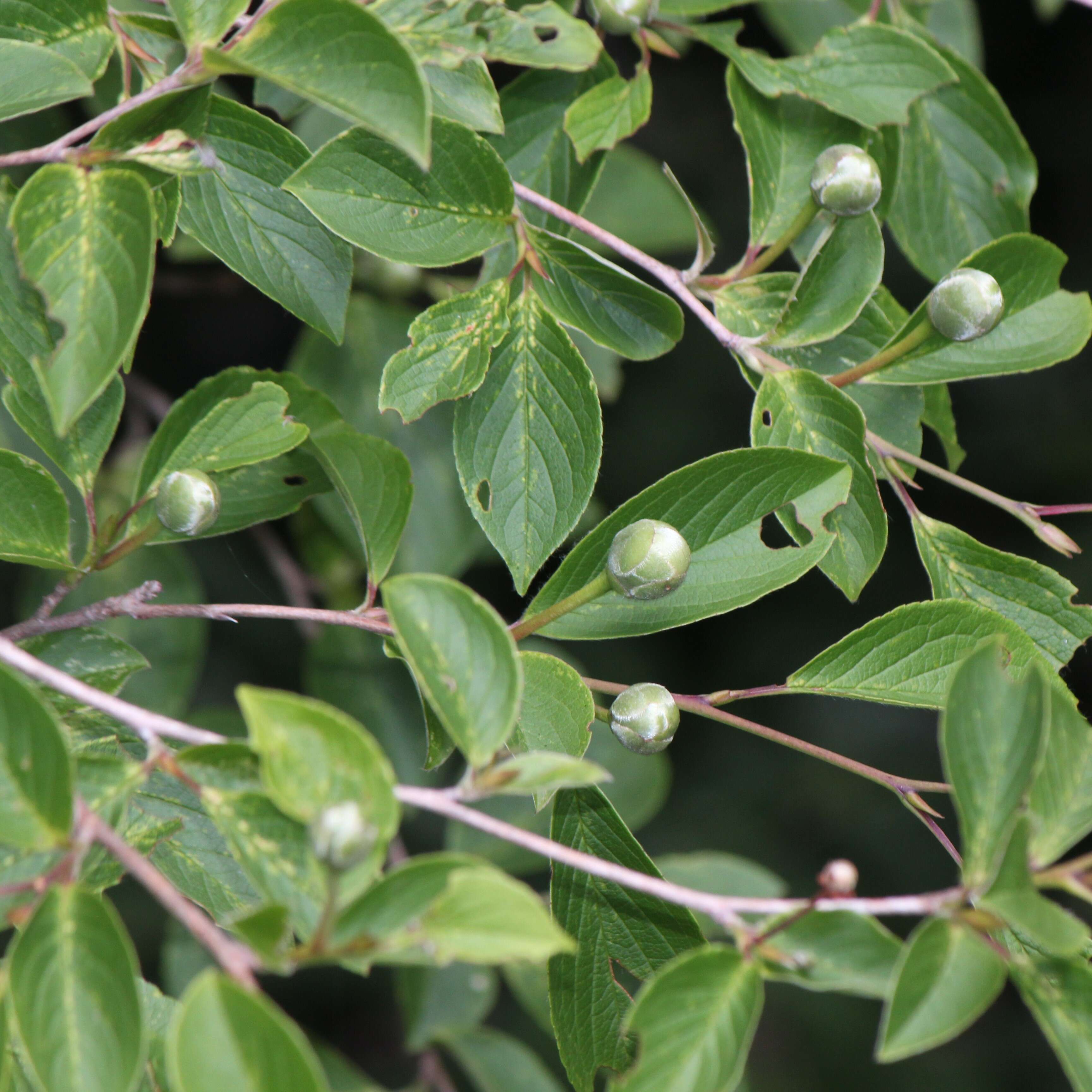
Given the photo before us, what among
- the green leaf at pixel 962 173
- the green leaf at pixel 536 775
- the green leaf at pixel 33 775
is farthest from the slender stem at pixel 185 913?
the green leaf at pixel 962 173

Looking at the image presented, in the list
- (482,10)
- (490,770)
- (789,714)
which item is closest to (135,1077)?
(490,770)

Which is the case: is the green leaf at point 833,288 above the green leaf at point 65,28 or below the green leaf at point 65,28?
below

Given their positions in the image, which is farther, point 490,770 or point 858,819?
point 858,819

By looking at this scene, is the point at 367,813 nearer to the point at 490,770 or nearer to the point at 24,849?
the point at 490,770

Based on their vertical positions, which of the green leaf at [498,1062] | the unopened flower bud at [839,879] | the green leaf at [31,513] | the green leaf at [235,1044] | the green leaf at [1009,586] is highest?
the green leaf at [31,513]

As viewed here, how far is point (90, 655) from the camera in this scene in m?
0.94

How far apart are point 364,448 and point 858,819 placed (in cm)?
216

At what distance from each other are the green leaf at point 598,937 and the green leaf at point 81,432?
1.58ft

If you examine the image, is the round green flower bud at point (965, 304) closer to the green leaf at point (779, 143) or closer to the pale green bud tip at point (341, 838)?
the green leaf at point (779, 143)

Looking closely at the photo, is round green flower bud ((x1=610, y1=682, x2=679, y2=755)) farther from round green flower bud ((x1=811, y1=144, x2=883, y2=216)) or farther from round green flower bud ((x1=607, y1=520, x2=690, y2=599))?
round green flower bud ((x1=811, y1=144, x2=883, y2=216))

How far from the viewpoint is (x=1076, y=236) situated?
2559 mm

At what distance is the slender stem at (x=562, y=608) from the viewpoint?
0.85 m

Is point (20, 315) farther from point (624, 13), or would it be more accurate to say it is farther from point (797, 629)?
point (797, 629)

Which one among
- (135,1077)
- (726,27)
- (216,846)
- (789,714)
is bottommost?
(789,714)
